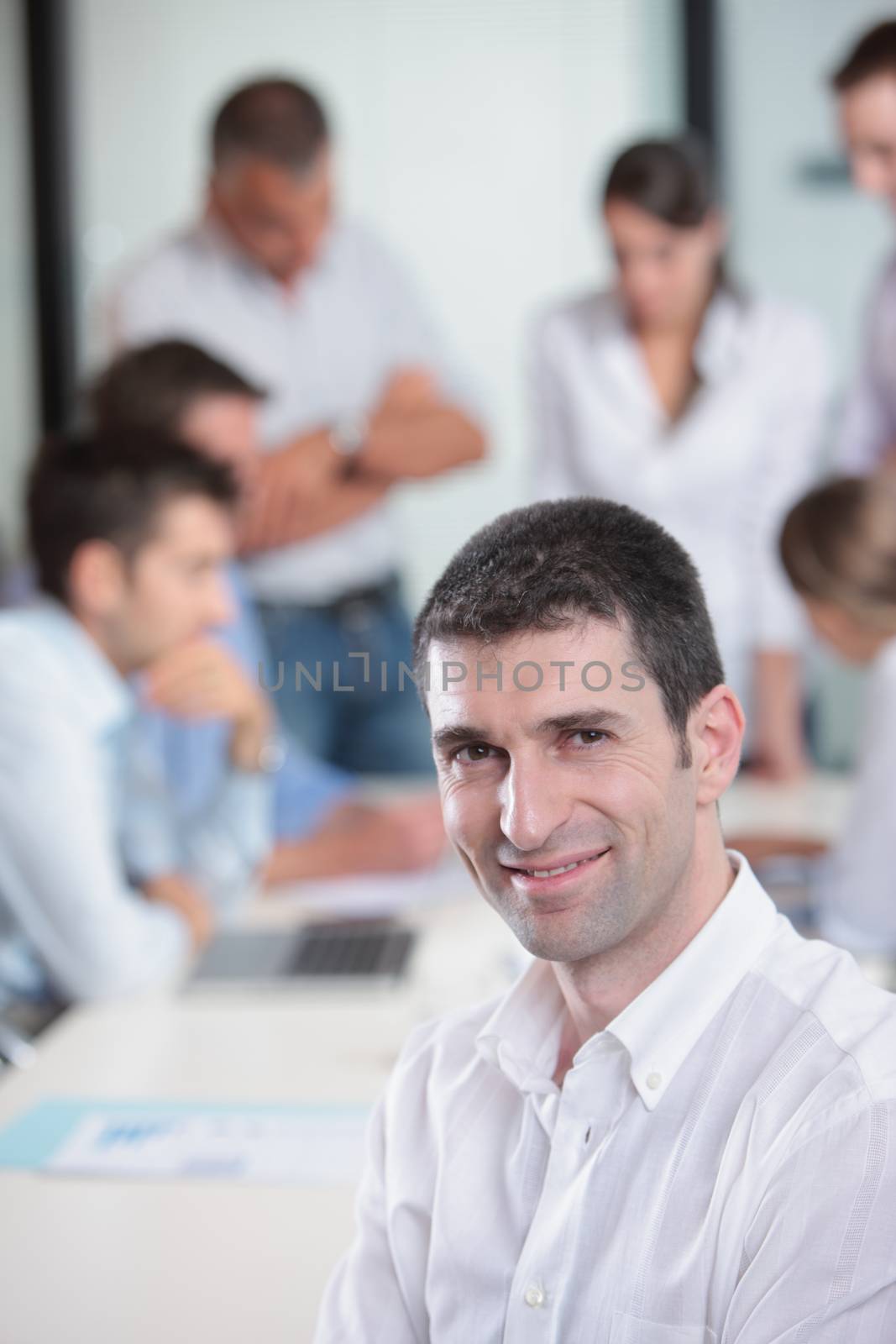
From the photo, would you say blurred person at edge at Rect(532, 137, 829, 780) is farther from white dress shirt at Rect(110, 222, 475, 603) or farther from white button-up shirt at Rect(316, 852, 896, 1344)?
white button-up shirt at Rect(316, 852, 896, 1344)

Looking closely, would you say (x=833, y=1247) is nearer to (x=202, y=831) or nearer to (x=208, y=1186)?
(x=208, y=1186)

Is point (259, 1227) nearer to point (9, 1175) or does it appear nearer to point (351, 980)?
point (9, 1175)

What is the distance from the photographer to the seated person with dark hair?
1852mm

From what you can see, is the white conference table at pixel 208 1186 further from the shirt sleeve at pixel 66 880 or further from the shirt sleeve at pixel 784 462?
the shirt sleeve at pixel 784 462

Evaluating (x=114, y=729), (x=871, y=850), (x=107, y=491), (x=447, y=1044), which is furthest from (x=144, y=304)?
(x=447, y=1044)

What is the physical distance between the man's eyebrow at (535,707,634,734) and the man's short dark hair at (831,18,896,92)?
7.21ft

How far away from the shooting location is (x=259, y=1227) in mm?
1275

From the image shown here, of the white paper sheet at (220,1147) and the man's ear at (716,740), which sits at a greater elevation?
the man's ear at (716,740)

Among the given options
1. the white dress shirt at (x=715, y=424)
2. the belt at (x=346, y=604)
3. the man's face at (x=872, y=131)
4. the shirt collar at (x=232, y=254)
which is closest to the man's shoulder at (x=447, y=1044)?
the white dress shirt at (x=715, y=424)

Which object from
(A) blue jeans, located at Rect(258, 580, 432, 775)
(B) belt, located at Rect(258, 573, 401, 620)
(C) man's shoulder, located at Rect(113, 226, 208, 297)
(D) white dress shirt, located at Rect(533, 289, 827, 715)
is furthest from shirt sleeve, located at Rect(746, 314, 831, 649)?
(C) man's shoulder, located at Rect(113, 226, 208, 297)

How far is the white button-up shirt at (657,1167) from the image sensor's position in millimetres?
821


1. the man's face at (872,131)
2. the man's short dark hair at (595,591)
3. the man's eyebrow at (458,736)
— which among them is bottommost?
the man's eyebrow at (458,736)

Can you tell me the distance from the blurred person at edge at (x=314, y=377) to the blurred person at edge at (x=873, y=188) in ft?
2.47

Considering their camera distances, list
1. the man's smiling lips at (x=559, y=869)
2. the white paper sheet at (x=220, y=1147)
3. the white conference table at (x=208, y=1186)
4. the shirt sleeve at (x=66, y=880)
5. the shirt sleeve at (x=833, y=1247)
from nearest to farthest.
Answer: the shirt sleeve at (x=833, y=1247) < the man's smiling lips at (x=559, y=869) < the white conference table at (x=208, y=1186) < the white paper sheet at (x=220, y=1147) < the shirt sleeve at (x=66, y=880)
